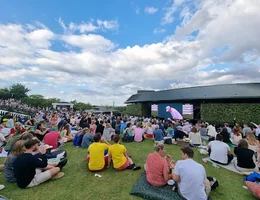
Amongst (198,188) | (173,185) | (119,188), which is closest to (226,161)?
(173,185)

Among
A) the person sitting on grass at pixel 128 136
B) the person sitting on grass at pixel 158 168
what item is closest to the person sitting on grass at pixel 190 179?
the person sitting on grass at pixel 158 168

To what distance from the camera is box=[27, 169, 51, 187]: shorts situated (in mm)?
3728

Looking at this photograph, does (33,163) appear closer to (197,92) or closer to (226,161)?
(226,161)

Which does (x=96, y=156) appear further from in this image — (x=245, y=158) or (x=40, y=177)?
(x=245, y=158)

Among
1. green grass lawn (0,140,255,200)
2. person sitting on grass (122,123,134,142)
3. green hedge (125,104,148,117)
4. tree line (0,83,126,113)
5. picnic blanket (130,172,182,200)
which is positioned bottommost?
green grass lawn (0,140,255,200)

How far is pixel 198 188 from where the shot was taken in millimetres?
2926

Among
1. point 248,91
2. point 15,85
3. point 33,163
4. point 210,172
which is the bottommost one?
point 210,172

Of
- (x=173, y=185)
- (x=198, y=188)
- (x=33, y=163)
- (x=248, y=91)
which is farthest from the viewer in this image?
(x=248, y=91)

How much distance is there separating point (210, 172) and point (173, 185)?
6.87ft

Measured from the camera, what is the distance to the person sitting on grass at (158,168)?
3604 millimetres

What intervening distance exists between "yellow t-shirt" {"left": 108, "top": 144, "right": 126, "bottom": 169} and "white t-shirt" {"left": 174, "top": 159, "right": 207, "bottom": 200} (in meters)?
2.04

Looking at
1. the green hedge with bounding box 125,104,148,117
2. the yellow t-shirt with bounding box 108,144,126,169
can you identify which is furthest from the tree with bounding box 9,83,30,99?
the yellow t-shirt with bounding box 108,144,126,169

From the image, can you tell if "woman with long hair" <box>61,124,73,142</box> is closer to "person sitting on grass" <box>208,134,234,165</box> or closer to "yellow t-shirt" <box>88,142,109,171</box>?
"yellow t-shirt" <box>88,142,109,171</box>

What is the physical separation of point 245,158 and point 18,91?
6139 centimetres
